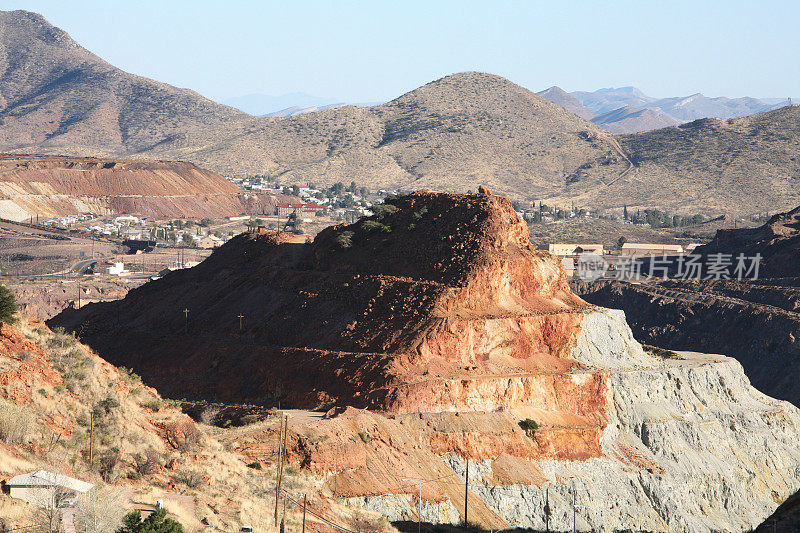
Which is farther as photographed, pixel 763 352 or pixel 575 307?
pixel 763 352

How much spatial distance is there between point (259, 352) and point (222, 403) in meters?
5.35

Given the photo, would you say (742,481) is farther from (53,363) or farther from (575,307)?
(53,363)

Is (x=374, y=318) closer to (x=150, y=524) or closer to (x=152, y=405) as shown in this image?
(x=152, y=405)

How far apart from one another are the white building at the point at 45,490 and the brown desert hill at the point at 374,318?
78.0ft

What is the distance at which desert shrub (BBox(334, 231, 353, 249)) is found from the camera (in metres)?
66.4

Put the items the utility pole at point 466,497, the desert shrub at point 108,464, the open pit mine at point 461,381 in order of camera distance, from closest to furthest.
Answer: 1. the desert shrub at point 108,464
2. the utility pole at point 466,497
3. the open pit mine at point 461,381

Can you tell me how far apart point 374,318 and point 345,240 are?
33.9 ft

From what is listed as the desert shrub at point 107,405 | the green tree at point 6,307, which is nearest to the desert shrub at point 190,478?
the desert shrub at point 107,405

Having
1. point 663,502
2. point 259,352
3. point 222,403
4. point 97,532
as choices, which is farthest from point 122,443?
point 663,502

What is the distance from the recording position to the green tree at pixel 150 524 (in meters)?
27.2

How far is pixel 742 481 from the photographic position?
6338cm

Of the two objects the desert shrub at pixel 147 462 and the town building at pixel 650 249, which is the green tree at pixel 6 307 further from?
the town building at pixel 650 249

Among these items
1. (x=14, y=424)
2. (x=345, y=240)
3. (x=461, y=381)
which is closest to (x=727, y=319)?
(x=345, y=240)

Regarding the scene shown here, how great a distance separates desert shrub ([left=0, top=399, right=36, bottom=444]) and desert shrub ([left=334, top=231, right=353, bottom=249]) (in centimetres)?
3440
